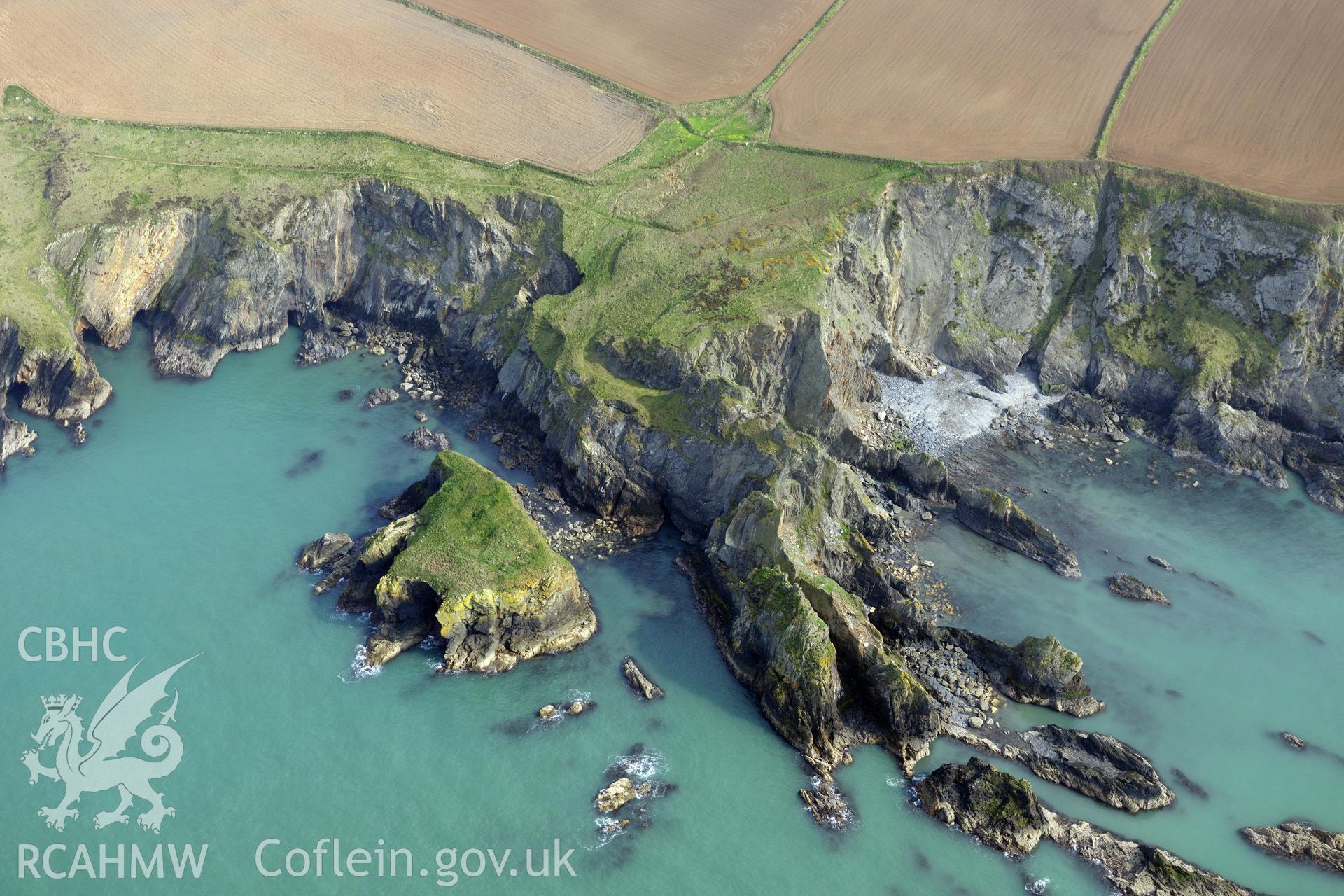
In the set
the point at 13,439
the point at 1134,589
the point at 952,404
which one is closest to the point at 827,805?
the point at 1134,589

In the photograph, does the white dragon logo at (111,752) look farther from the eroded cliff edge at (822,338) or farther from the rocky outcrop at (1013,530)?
the rocky outcrop at (1013,530)

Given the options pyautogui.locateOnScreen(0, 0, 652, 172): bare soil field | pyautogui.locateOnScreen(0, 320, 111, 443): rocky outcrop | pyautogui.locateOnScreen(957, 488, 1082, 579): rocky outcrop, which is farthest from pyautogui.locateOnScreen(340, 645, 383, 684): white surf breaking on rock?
pyautogui.locateOnScreen(0, 0, 652, 172): bare soil field

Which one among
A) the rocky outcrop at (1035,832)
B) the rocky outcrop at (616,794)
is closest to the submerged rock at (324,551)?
the rocky outcrop at (616,794)

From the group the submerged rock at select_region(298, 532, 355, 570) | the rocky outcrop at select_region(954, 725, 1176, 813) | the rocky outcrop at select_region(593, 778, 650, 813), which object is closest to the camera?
the rocky outcrop at select_region(593, 778, 650, 813)

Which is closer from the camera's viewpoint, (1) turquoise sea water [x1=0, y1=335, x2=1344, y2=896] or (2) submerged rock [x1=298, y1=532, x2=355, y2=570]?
(1) turquoise sea water [x1=0, y1=335, x2=1344, y2=896]

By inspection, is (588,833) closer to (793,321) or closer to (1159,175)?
(793,321)

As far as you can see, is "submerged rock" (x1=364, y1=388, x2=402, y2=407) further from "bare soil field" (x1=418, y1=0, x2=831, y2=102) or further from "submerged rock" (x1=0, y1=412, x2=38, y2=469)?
"bare soil field" (x1=418, y1=0, x2=831, y2=102)
